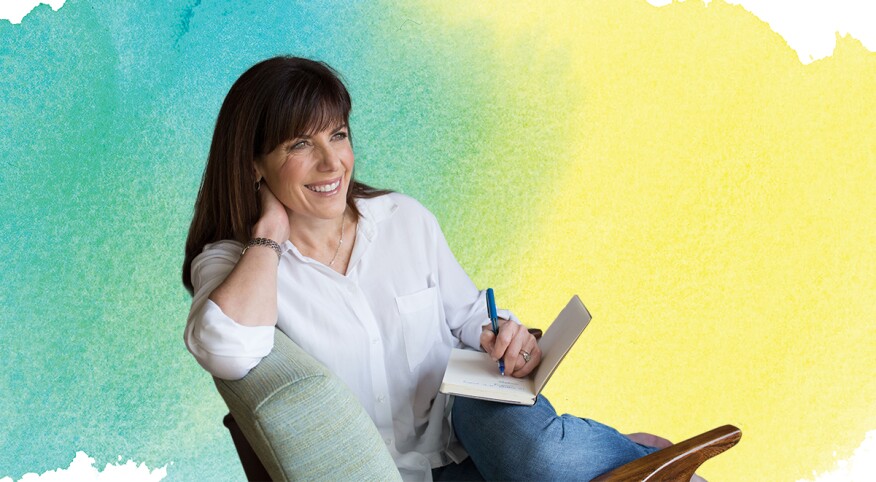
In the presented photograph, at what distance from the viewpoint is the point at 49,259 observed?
99.4 inches

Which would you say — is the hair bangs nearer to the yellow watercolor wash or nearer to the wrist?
Result: the wrist

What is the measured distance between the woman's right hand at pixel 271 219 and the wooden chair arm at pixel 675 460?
703mm

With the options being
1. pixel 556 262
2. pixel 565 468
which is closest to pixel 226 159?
pixel 565 468

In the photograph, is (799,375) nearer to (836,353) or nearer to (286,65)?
(836,353)

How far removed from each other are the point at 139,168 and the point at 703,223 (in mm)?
1701

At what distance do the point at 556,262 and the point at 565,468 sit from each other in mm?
1431

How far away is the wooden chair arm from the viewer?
1.48m

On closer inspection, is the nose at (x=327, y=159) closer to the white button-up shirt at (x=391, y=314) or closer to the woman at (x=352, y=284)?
the woman at (x=352, y=284)

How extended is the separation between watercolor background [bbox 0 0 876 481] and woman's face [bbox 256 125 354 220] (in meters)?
0.94

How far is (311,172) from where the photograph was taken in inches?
66.8

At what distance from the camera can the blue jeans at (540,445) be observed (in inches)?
59.7

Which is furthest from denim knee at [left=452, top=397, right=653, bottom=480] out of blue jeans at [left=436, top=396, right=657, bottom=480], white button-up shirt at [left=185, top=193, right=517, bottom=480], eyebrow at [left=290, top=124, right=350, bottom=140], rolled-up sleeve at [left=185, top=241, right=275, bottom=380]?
eyebrow at [left=290, top=124, right=350, bottom=140]

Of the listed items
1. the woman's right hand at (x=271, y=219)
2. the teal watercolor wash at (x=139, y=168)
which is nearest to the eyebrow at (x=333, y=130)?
the woman's right hand at (x=271, y=219)

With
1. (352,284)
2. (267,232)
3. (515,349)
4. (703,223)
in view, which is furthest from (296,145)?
(703,223)
